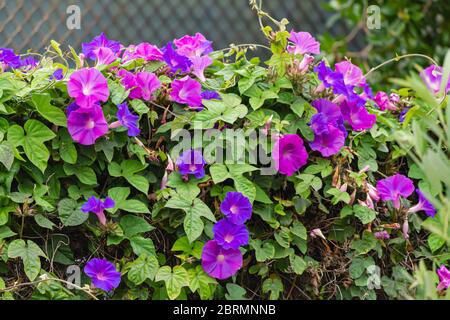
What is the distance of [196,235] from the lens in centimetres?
153

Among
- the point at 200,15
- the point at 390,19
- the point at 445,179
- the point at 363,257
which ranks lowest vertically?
the point at 363,257

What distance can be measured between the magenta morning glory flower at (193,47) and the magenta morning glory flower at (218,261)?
0.45 meters

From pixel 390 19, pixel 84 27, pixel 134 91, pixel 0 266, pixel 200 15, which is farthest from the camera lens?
pixel 200 15

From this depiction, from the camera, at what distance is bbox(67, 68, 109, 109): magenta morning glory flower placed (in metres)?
1.53

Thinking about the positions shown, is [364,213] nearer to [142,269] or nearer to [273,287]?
[273,287]

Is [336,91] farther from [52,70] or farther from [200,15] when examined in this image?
[200,15]

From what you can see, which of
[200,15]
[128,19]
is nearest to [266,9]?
[200,15]

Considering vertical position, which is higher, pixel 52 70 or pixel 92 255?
pixel 52 70

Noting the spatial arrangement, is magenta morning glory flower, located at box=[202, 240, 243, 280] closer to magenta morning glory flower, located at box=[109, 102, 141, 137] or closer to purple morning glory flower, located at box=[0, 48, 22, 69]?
magenta morning glory flower, located at box=[109, 102, 141, 137]

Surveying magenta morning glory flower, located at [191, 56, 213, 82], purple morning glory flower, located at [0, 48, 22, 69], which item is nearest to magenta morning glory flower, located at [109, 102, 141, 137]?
magenta morning glory flower, located at [191, 56, 213, 82]

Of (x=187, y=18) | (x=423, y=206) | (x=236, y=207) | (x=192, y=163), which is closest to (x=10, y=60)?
(x=192, y=163)

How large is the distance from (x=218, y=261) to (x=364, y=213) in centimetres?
33

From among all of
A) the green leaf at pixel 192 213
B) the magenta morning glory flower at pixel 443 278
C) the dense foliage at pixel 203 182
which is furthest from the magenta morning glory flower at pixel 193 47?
the magenta morning glory flower at pixel 443 278

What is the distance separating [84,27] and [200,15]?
3.06 feet
